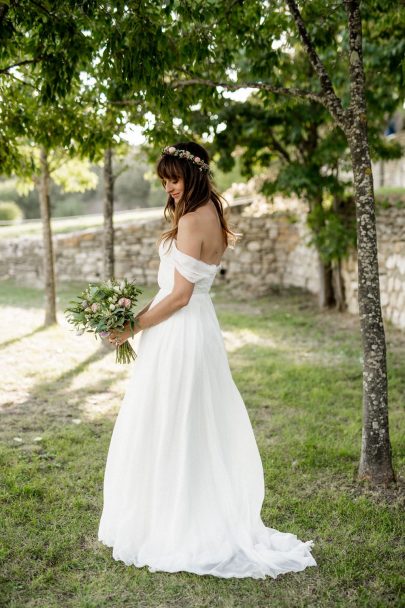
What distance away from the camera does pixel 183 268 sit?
11.8ft

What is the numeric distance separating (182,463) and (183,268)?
122 centimetres

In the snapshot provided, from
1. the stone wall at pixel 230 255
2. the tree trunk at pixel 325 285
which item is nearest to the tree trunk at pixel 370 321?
the tree trunk at pixel 325 285

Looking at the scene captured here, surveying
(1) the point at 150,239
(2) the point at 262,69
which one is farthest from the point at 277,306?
(2) the point at 262,69

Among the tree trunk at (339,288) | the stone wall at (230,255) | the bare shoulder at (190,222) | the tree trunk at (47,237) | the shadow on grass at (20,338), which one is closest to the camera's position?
the bare shoulder at (190,222)

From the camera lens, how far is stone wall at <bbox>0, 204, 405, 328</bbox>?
15.1 meters

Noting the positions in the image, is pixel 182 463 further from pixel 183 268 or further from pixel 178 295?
pixel 183 268

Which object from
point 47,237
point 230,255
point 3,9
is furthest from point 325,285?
point 3,9

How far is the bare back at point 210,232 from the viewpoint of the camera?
3.59 metres

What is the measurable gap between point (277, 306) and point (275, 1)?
28.0ft

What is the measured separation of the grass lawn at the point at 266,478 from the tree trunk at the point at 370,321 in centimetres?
27

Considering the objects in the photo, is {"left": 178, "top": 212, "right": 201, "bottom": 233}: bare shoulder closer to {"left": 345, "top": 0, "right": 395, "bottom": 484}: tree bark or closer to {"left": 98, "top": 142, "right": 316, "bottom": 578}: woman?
{"left": 98, "top": 142, "right": 316, "bottom": 578}: woman

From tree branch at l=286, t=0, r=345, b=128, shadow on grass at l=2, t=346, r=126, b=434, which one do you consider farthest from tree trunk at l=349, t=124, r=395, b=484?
shadow on grass at l=2, t=346, r=126, b=434

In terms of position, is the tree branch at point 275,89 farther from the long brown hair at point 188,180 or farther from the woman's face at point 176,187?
the woman's face at point 176,187

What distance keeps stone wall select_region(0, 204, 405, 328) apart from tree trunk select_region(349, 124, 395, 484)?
8750 mm
